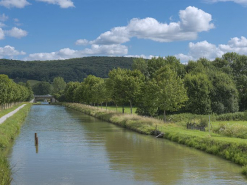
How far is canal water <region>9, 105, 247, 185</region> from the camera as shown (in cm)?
1920

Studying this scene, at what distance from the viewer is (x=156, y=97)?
44125 mm

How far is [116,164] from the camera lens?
23344 millimetres

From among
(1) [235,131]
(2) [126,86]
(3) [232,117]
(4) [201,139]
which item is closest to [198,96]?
(3) [232,117]

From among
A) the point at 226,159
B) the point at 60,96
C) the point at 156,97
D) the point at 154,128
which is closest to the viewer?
the point at 226,159

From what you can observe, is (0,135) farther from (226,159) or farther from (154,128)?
(226,159)

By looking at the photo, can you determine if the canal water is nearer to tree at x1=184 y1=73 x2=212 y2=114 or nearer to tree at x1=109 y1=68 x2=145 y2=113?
tree at x1=109 y1=68 x2=145 y2=113

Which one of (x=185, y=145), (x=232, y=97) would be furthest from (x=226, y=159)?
(x=232, y=97)

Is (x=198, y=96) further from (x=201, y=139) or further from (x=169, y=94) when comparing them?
(x=201, y=139)

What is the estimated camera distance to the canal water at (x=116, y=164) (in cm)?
1920

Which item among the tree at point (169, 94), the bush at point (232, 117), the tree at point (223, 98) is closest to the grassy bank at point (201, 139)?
the tree at point (169, 94)

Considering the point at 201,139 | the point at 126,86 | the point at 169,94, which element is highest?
the point at 126,86

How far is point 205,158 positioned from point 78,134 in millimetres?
19043

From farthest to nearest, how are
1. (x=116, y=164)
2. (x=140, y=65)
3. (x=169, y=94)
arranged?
(x=140, y=65)
(x=169, y=94)
(x=116, y=164)

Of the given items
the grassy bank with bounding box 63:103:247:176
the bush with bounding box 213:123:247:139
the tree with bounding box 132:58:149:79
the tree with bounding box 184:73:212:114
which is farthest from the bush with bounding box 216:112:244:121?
the tree with bounding box 132:58:149:79
